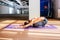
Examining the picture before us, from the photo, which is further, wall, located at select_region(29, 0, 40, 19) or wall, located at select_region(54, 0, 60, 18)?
wall, located at select_region(54, 0, 60, 18)

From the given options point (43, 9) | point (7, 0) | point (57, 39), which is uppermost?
point (7, 0)

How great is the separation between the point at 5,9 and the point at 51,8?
139 centimetres

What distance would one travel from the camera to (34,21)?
73.7 inches

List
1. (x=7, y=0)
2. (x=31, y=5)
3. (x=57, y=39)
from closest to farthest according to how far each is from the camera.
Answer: (x=57, y=39), (x=31, y=5), (x=7, y=0)

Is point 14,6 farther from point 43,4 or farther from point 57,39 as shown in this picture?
point 57,39

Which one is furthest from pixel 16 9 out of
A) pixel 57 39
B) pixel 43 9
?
pixel 57 39

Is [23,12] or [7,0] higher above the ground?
[7,0]

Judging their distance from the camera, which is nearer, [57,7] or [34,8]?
[34,8]

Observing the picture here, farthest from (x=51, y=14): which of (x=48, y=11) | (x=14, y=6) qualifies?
(x=14, y=6)

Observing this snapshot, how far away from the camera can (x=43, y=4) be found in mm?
4102

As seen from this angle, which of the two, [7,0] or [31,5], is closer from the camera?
[31,5]

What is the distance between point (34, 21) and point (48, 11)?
2261 mm

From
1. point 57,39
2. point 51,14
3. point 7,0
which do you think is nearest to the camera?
point 57,39

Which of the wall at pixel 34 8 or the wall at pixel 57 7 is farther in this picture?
the wall at pixel 57 7
